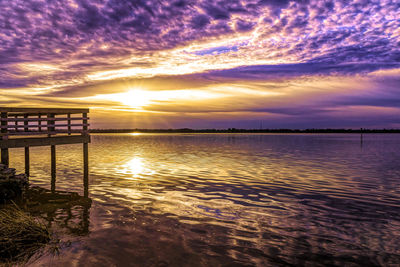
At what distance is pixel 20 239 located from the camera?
7293 millimetres

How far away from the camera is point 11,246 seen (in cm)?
693

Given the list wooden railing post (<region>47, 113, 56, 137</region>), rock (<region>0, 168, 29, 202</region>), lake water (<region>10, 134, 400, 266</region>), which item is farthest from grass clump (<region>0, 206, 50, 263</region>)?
wooden railing post (<region>47, 113, 56, 137</region>)

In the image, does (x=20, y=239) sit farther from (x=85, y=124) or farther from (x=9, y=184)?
(x=85, y=124)

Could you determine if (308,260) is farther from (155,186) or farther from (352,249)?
(155,186)

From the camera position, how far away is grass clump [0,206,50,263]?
6.80m

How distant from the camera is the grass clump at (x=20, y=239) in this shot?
22.3 ft

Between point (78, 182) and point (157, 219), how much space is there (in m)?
9.28

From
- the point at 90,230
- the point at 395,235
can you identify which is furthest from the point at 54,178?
the point at 395,235

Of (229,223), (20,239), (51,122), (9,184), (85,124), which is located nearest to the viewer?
(20,239)

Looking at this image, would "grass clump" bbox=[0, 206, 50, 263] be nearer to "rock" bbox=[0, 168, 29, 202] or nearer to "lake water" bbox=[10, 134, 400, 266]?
"lake water" bbox=[10, 134, 400, 266]

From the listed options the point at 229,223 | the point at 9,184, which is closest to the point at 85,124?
the point at 9,184

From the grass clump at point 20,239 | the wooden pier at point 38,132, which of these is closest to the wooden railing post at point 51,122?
the wooden pier at point 38,132

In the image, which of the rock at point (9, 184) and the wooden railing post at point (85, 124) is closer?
the rock at point (9, 184)

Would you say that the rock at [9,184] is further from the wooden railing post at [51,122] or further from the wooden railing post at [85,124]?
the wooden railing post at [85,124]
